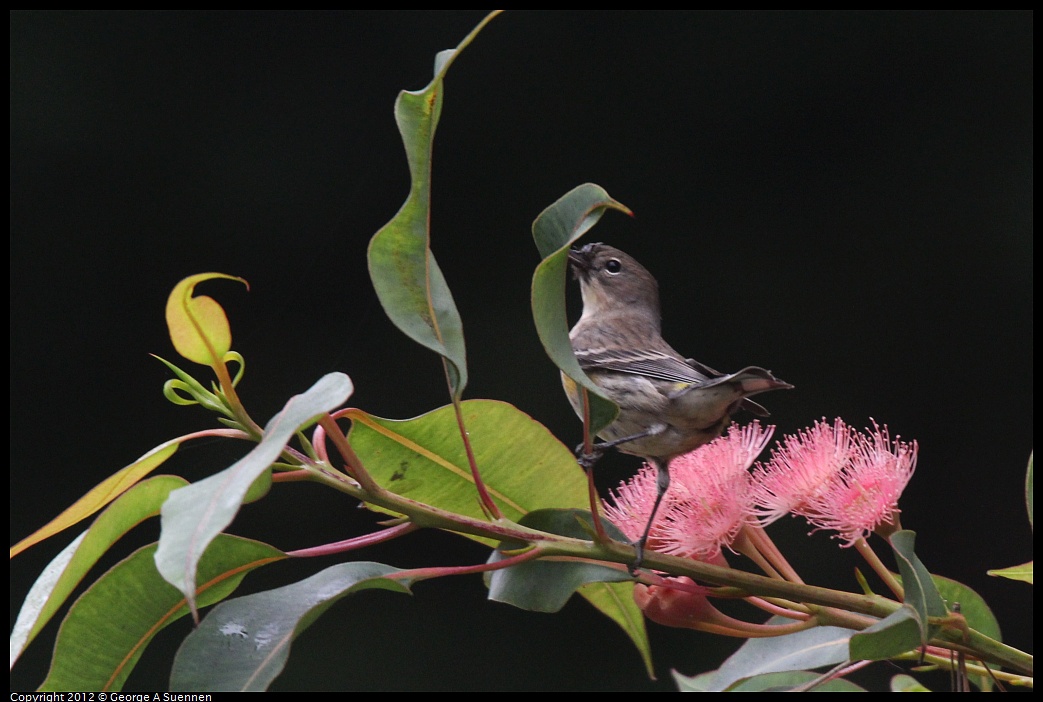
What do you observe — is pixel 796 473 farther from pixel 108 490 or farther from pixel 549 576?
pixel 108 490

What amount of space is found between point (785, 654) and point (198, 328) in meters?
0.56

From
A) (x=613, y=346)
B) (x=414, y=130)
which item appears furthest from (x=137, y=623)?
(x=613, y=346)

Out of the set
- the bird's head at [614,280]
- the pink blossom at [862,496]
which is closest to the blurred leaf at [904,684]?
the pink blossom at [862,496]

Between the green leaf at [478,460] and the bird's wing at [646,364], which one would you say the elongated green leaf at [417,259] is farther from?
the bird's wing at [646,364]

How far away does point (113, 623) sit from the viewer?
0.72 metres

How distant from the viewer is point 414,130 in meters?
0.67

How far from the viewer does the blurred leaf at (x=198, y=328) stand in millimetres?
693

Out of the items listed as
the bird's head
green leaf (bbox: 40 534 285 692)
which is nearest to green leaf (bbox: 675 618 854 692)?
green leaf (bbox: 40 534 285 692)

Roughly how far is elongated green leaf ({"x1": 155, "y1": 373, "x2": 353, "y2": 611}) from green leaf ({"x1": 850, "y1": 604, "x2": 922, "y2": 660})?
0.37 m

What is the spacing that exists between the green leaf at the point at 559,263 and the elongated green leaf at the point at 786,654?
29cm

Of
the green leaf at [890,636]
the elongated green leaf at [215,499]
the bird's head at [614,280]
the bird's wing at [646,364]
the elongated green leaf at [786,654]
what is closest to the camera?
the elongated green leaf at [215,499]

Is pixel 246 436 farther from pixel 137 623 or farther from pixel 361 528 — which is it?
pixel 361 528

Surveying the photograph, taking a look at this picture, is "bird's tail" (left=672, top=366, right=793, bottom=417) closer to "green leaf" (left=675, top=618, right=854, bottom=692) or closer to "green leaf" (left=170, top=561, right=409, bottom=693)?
"green leaf" (left=675, top=618, right=854, bottom=692)

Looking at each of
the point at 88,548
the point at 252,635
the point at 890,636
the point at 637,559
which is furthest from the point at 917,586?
the point at 88,548
